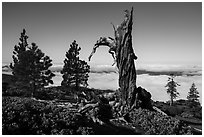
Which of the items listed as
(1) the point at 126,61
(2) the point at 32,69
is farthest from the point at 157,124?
(2) the point at 32,69

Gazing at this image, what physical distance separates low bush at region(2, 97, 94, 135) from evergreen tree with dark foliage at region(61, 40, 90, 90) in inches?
866

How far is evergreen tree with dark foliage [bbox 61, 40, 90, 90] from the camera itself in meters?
33.0

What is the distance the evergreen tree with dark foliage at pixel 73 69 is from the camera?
3303 centimetres

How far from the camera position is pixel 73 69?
108ft

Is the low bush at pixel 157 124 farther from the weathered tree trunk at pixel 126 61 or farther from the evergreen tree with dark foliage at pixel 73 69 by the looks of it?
the evergreen tree with dark foliage at pixel 73 69

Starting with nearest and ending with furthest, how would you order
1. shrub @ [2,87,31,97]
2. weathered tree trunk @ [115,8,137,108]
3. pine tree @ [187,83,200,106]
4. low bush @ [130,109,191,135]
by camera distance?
low bush @ [130,109,191,135], weathered tree trunk @ [115,8,137,108], shrub @ [2,87,31,97], pine tree @ [187,83,200,106]

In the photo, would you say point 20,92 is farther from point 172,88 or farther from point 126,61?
point 172,88

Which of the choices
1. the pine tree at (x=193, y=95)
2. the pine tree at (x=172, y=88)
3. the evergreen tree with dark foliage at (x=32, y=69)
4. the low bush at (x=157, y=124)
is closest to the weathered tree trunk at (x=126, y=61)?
the low bush at (x=157, y=124)

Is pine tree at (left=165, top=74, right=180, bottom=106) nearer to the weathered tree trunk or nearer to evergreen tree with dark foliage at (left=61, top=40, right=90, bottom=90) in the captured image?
evergreen tree with dark foliage at (left=61, top=40, right=90, bottom=90)

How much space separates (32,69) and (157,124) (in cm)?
1853

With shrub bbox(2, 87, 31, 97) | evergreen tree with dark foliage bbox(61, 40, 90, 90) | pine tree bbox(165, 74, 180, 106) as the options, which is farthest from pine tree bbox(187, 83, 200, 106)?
shrub bbox(2, 87, 31, 97)

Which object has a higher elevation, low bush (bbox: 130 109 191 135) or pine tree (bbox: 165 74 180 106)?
pine tree (bbox: 165 74 180 106)

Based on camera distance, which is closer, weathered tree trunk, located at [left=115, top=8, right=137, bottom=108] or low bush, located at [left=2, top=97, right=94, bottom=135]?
low bush, located at [left=2, top=97, right=94, bottom=135]

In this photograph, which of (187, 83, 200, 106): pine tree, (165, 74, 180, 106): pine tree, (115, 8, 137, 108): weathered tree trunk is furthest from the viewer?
(165, 74, 180, 106): pine tree
